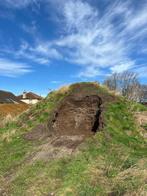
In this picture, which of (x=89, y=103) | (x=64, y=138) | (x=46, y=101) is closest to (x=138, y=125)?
(x=89, y=103)

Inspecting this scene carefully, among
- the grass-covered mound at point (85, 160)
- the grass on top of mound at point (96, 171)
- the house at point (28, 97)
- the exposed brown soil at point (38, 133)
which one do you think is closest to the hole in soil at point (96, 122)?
the grass-covered mound at point (85, 160)

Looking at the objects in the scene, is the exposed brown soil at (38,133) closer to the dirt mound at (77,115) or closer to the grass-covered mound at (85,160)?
the grass-covered mound at (85,160)

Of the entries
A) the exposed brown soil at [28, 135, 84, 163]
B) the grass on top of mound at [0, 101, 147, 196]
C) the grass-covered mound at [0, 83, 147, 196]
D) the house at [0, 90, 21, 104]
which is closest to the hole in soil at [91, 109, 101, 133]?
the grass-covered mound at [0, 83, 147, 196]

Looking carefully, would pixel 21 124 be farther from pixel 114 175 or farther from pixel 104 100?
pixel 114 175

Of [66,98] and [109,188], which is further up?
[66,98]

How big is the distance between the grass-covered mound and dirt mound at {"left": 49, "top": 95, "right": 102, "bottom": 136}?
1.69ft

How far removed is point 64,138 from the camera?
1563cm

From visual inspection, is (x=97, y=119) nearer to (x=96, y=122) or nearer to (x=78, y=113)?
(x=96, y=122)

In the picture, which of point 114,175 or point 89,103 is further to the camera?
point 89,103

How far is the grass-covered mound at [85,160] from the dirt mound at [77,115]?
1.69 ft

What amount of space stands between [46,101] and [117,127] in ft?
19.6

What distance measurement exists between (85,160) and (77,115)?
20.1 feet

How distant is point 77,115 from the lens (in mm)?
18672

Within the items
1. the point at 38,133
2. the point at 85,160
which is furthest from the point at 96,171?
the point at 38,133
